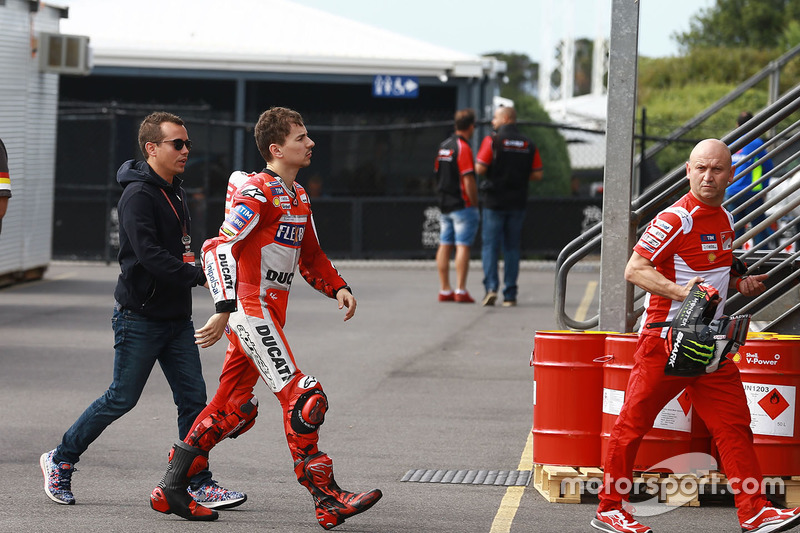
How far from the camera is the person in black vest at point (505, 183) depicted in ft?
46.3

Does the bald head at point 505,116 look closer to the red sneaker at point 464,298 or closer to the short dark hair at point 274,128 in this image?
the red sneaker at point 464,298

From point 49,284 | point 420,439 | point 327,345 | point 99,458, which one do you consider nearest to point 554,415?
point 420,439

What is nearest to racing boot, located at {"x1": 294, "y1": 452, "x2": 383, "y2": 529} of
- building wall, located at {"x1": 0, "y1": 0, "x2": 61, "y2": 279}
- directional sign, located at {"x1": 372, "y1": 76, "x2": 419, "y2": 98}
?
building wall, located at {"x1": 0, "y1": 0, "x2": 61, "y2": 279}

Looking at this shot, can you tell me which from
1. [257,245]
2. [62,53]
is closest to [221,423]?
[257,245]

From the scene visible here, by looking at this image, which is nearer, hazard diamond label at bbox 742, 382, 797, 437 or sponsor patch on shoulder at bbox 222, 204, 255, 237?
sponsor patch on shoulder at bbox 222, 204, 255, 237

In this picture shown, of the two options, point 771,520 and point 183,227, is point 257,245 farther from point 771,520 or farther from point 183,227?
point 771,520

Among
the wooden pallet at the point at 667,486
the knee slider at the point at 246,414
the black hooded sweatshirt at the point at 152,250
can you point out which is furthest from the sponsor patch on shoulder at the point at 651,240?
the black hooded sweatshirt at the point at 152,250

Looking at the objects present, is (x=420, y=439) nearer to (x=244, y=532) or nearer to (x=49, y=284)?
(x=244, y=532)

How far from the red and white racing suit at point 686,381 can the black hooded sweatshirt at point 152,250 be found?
6.86 feet

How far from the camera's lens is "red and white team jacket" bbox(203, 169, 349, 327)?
5.39 metres

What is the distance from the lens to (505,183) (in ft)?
46.1

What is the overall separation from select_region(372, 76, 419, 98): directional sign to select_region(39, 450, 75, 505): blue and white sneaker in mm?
17005

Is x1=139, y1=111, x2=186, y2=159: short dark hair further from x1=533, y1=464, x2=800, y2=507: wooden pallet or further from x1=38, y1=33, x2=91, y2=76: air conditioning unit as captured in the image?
x1=38, y1=33, x2=91, y2=76: air conditioning unit

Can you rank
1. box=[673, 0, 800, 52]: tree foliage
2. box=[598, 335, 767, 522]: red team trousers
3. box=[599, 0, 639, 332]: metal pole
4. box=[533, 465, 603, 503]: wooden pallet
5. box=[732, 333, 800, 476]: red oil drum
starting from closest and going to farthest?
box=[598, 335, 767, 522]: red team trousers, box=[732, 333, 800, 476]: red oil drum, box=[533, 465, 603, 503]: wooden pallet, box=[599, 0, 639, 332]: metal pole, box=[673, 0, 800, 52]: tree foliage
